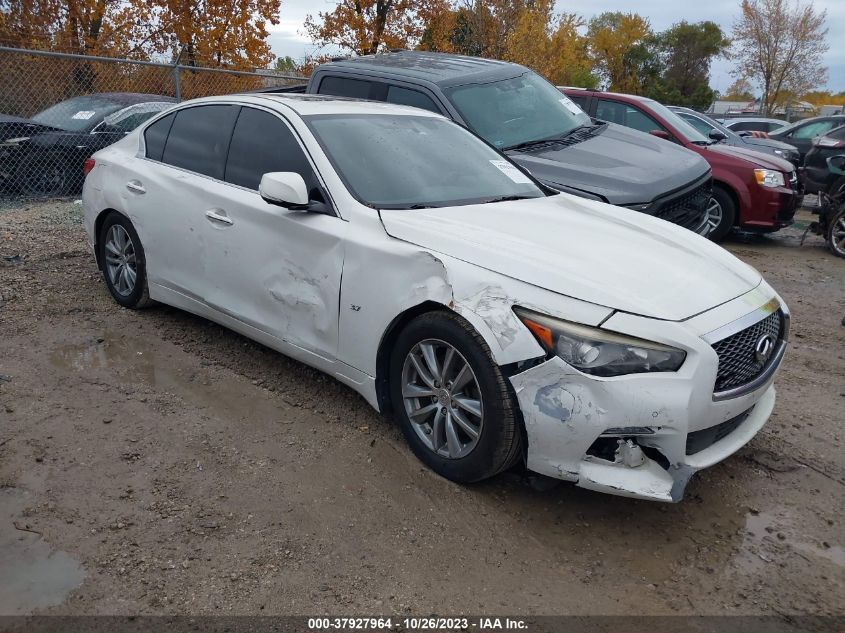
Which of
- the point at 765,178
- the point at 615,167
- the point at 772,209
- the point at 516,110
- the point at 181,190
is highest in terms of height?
the point at 516,110

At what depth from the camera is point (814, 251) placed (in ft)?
30.2

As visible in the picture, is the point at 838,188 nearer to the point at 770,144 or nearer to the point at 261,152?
the point at 770,144

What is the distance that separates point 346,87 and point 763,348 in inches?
200

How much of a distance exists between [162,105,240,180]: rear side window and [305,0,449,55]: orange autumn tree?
722 inches

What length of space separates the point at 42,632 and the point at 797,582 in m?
2.67

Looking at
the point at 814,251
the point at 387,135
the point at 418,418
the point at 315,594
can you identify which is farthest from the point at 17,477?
the point at 814,251

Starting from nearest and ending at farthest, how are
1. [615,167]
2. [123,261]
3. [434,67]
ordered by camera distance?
[123,261] < [615,167] < [434,67]

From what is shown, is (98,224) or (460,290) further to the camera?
(98,224)

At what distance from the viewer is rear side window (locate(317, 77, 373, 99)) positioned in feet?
23.3

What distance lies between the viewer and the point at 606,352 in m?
2.90

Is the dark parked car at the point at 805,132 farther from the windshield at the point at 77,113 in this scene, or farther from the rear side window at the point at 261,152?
the rear side window at the point at 261,152

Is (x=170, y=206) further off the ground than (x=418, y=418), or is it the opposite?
(x=170, y=206)

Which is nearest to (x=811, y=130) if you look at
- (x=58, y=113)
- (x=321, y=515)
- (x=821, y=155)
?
(x=821, y=155)

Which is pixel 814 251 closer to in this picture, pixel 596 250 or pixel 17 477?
pixel 596 250
